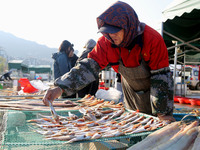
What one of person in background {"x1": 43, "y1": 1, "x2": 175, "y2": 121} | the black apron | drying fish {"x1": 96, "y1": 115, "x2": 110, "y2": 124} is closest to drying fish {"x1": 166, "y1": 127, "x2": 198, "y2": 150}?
person in background {"x1": 43, "y1": 1, "x2": 175, "y2": 121}

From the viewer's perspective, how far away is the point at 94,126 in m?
1.57

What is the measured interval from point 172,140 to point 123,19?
111 cm

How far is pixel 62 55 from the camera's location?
4.16 m

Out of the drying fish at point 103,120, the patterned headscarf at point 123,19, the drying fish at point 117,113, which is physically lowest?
the drying fish at point 103,120

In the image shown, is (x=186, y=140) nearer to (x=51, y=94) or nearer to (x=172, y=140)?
(x=172, y=140)

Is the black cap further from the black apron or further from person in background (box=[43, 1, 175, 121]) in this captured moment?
the black apron

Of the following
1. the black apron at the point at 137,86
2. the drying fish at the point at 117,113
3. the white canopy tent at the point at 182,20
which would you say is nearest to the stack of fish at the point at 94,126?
the drying fish at the point at 117,113

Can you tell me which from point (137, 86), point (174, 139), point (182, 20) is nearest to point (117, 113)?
point (137, 86)

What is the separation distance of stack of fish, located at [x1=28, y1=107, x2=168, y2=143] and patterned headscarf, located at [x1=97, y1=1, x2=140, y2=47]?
0.75 meters

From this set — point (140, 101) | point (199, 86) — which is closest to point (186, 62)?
point (199, 86)

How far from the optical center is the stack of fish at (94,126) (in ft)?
4.08

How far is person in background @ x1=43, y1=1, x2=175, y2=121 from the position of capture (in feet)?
5.76

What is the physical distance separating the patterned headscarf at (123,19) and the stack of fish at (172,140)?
0.96m

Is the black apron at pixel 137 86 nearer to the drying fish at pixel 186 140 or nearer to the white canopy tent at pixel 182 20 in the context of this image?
the drying fish at pixel 186 140
